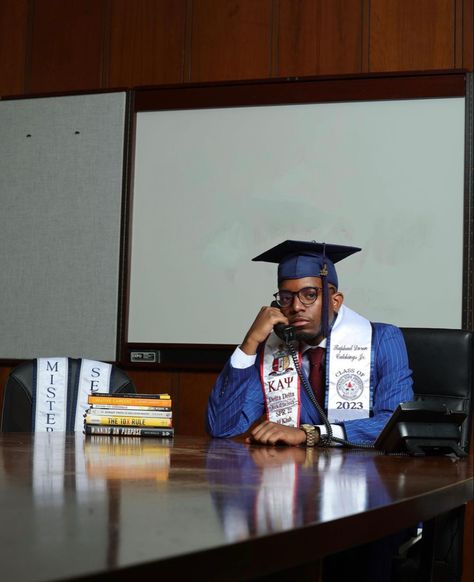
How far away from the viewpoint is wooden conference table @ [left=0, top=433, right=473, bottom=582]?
72cm

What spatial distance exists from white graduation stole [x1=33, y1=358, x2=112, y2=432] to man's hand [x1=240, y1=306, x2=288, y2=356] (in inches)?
21.7

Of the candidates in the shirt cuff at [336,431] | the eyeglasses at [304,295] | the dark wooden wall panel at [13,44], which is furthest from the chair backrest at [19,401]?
the dark wooden wall panel at [13,44]

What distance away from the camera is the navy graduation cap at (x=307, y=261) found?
3.08 metres

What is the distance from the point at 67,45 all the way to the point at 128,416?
2.93 m

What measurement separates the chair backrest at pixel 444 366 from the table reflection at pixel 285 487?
0.84 metres

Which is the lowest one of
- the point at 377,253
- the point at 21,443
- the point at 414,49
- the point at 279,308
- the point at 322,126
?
the point at 21,443

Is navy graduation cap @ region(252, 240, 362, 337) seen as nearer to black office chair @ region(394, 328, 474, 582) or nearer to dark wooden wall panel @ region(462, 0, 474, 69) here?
black office chair @ region(394, 328, 474, 582)

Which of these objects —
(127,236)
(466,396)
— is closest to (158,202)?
(127,236)

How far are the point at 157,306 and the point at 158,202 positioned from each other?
513 mm

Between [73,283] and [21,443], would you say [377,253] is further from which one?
[21,443]

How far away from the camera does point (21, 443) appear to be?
2.21 meters

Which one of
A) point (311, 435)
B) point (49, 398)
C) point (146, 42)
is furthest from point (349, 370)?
point (146, 42)

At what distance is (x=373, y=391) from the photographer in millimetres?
2984

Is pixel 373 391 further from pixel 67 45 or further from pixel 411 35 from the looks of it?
pixel 67 45
